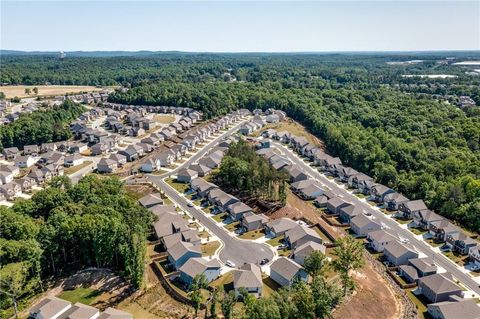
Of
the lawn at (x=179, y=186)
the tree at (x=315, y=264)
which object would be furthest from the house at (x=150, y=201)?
the tree at (x=315, y=264)

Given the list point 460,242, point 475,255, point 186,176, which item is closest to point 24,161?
point 186,176

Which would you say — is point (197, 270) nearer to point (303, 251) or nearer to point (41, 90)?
point (303, 251)

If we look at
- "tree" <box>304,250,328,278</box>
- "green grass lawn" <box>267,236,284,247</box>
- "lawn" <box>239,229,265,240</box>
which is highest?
"tree" <box>304,250,328,278</box>

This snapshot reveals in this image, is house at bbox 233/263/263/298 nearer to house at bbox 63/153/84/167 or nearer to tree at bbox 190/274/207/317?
tree at bbox 190/274/207/317

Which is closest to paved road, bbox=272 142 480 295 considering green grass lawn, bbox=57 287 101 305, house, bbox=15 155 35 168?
green grass lawn, bbox=57 287 101 305

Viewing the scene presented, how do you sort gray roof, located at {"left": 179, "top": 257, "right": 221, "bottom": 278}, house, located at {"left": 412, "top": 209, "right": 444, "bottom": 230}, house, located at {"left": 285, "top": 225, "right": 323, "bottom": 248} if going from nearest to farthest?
gray roof, located at {"left": 179, "top": 257, "right": 221, "bottom": 278} → house, located at {"left": 285, "top": 225, "right": 323, "bottom": 248} → house, located at {"left": 412, "top": 209, "right": 444, "bottom": 230}

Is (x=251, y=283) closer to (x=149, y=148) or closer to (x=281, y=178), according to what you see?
(x=281, y=178)

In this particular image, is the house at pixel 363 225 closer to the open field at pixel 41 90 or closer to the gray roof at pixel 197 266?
the gray roof at pixel 197 266

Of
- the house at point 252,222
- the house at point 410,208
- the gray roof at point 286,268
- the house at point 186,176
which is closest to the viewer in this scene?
the gray roof at point 286,268
